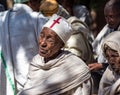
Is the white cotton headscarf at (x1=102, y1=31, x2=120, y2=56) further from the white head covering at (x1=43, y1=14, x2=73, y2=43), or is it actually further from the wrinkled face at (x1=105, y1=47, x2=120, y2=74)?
the white head covering at (x1=43, y1=14, x2=73, y2=43)

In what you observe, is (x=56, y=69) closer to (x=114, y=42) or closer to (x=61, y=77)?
(x=61, y=77)

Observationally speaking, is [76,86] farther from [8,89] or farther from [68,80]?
[8,89]

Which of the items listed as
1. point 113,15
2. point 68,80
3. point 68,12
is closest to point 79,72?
point 68,80

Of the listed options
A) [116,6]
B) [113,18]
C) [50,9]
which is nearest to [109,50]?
[113,18]

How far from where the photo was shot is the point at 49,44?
6605mm

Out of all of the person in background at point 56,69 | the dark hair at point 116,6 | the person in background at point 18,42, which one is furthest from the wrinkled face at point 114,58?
the dark hair at point 116,6

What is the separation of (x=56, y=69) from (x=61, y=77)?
11 cm

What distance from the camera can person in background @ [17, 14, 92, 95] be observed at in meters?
6.49

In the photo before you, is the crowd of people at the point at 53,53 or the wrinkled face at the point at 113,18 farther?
the wrinkled face at the point at 113,18

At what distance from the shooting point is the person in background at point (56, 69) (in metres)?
6.49

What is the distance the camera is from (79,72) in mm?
6508

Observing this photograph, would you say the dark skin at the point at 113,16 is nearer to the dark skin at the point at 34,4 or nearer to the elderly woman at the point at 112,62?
the dark skin at the point at 34,4

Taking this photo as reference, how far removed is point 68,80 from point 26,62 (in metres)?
1.26

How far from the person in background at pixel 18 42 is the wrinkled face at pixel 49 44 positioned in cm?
92
